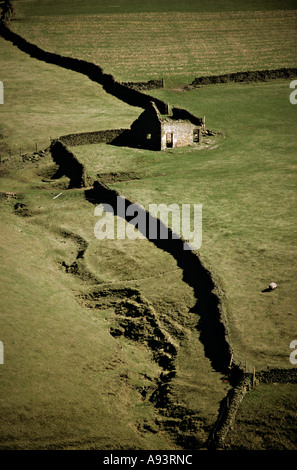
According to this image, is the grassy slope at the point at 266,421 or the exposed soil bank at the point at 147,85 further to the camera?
the exposed soil bank at the point at 147,85

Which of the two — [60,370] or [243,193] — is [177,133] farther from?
[60,370]

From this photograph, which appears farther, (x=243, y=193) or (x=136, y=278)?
(x=243, y=193)

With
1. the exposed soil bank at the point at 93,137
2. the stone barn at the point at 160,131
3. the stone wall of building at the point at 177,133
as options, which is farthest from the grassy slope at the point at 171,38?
the stone wall of building at the point at 177,133

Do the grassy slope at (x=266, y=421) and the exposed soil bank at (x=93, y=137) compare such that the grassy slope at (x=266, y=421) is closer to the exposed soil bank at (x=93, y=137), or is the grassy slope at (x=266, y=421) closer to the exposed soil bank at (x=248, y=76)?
the exposed soil bank at (x=93, y=137)

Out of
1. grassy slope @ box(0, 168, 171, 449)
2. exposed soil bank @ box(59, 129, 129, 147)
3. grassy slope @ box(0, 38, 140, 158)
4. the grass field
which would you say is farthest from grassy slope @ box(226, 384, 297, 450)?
grassy slope @ box(0, 38, 140, 158)

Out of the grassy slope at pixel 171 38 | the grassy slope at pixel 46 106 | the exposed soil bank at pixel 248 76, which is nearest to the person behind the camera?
the grassy slope at pixel 46 106

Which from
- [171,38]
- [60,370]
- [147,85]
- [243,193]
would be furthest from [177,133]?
[171,38]
